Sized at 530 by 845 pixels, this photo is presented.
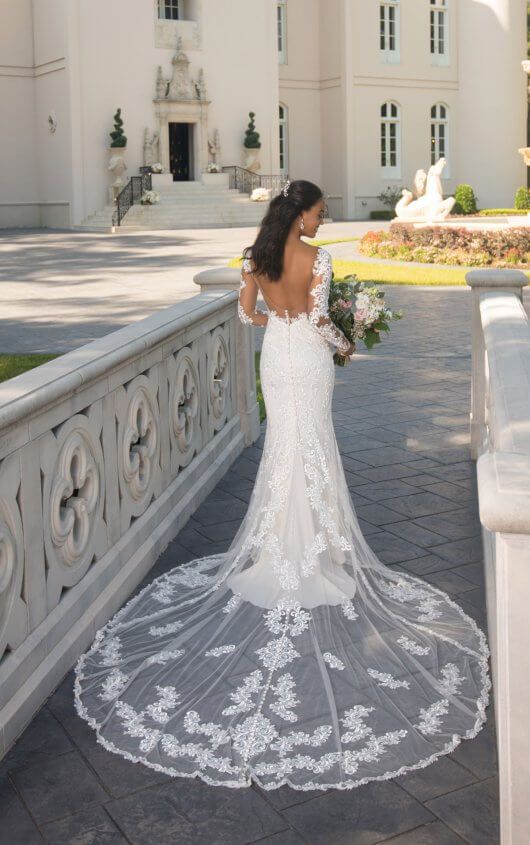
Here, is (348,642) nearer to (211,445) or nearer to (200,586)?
(200,586)

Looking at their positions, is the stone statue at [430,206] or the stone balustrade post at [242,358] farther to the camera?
the stone statue at [430,206]

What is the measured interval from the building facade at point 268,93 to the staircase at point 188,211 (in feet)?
4.04

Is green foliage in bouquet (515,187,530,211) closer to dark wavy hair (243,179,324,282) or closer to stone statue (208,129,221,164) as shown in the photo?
stone statue (208,129,221,164)

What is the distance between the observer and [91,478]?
159 inches

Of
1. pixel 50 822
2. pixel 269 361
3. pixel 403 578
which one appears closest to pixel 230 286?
pixel 269 361

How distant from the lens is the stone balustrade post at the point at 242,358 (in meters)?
7.05

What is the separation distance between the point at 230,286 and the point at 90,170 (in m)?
25.7

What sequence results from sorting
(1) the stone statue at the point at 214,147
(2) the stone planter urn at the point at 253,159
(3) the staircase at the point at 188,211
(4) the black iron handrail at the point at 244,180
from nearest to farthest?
(3) the staircase at the point at 188,211, (4) the black iron handrail at the point at 244,180, (1) the stone statue at the point at 214,147, (2) the stone planter urn at the point at 253,159

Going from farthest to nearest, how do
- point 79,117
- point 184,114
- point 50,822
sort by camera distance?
1. point 184,114
2. point 79,117
3. point 50,822

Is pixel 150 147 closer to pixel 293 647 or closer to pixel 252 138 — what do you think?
pixel 252 138

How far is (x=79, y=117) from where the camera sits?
3073 centimetres

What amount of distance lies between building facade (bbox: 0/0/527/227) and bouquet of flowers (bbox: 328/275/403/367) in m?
27.8

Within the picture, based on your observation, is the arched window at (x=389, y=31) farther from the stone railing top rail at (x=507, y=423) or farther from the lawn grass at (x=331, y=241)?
the stone railing top rail at (x=507, y=423)

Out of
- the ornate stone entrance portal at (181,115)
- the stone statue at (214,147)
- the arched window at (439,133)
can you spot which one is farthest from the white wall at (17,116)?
the arched window at (439,133)
